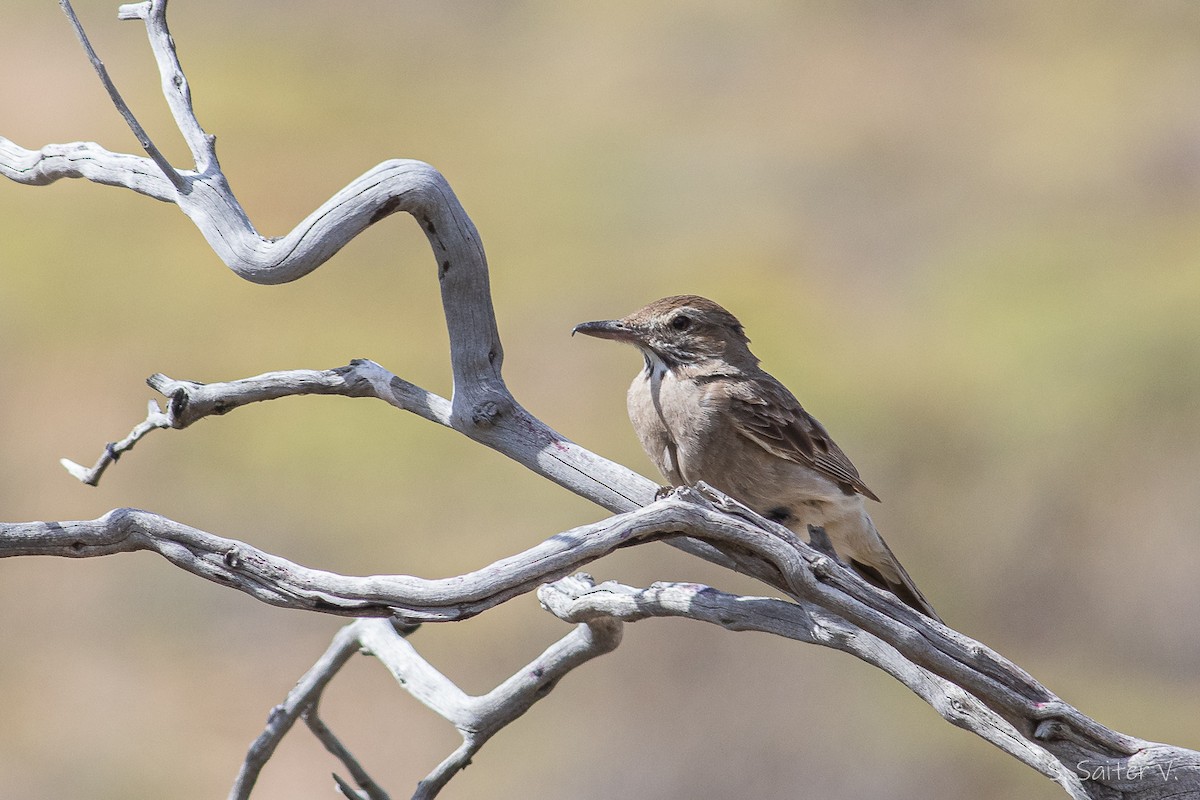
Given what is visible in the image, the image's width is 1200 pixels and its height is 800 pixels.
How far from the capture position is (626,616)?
418 cm

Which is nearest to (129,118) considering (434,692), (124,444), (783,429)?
(124,444)

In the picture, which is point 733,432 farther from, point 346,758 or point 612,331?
point 346,758

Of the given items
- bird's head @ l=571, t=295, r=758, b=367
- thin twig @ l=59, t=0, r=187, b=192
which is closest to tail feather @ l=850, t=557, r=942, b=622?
bird's head @ l=571, t=295, r=758, b=367

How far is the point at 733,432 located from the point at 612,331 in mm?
670

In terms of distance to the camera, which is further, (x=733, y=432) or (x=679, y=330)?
(x=679, y=330)

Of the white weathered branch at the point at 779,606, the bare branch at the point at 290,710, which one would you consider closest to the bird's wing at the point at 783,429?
the white weathered branch at the point at 779,606

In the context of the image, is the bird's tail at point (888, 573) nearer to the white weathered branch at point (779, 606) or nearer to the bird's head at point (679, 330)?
the bird's head at point (679, 330)

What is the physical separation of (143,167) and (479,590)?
2.11m

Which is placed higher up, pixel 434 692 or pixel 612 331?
pixel 612 331

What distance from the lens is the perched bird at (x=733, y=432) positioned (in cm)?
516

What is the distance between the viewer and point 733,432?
5168mm

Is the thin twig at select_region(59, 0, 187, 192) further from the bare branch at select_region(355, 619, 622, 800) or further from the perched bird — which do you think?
the bare branch at select_region(355, 619, 622, 800)

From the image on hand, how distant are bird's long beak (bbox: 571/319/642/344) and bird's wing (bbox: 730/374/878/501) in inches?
19.1

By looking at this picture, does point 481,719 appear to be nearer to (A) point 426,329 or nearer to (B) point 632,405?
(B) point 632,405
